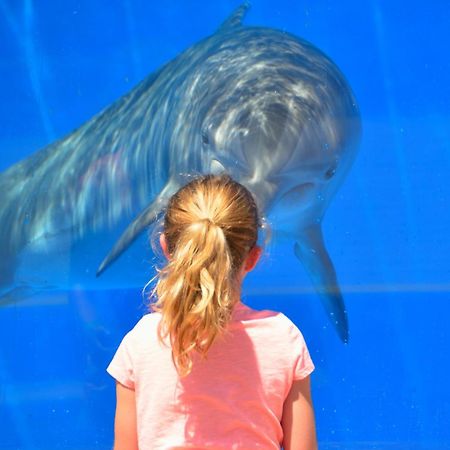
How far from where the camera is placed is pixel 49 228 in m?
5.74

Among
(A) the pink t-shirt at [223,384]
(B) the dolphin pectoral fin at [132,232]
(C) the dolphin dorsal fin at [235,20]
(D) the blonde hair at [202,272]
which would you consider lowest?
(A) the pink t-shirt at [223,384]

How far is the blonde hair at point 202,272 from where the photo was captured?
1700 mm

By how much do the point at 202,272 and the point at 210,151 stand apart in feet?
10.3

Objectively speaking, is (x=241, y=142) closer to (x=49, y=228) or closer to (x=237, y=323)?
(x=49, y=228)

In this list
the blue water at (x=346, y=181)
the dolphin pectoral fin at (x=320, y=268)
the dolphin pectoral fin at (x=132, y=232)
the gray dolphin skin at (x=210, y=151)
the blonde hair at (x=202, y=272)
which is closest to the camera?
the blonde hair at (x=202, y=272)

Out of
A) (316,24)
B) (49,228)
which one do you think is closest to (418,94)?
(316,24)

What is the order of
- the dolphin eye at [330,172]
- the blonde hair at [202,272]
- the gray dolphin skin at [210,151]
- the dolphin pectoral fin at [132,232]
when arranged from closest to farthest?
the blonde hair at [202,272], the dolphin pectoral fin at [132,232], the gray dolphin skin at [210,151], the dolphin eye at [330,172]

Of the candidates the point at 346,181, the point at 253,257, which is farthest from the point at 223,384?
the point at 346,181

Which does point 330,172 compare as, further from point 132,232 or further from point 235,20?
point 235,20

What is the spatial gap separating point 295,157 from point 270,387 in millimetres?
2801

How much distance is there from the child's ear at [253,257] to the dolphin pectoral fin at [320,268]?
10.9ft

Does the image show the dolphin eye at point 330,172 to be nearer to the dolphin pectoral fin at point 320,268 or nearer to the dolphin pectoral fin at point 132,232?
the dolphin pectoral fin at point 320,268

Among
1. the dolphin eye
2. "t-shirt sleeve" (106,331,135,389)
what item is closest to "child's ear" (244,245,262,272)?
"t-shirt sleeve" (106,331,135,389)

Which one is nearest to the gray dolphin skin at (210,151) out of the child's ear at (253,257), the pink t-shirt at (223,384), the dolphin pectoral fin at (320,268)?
the dolphin pectoral fin at (320,268)
